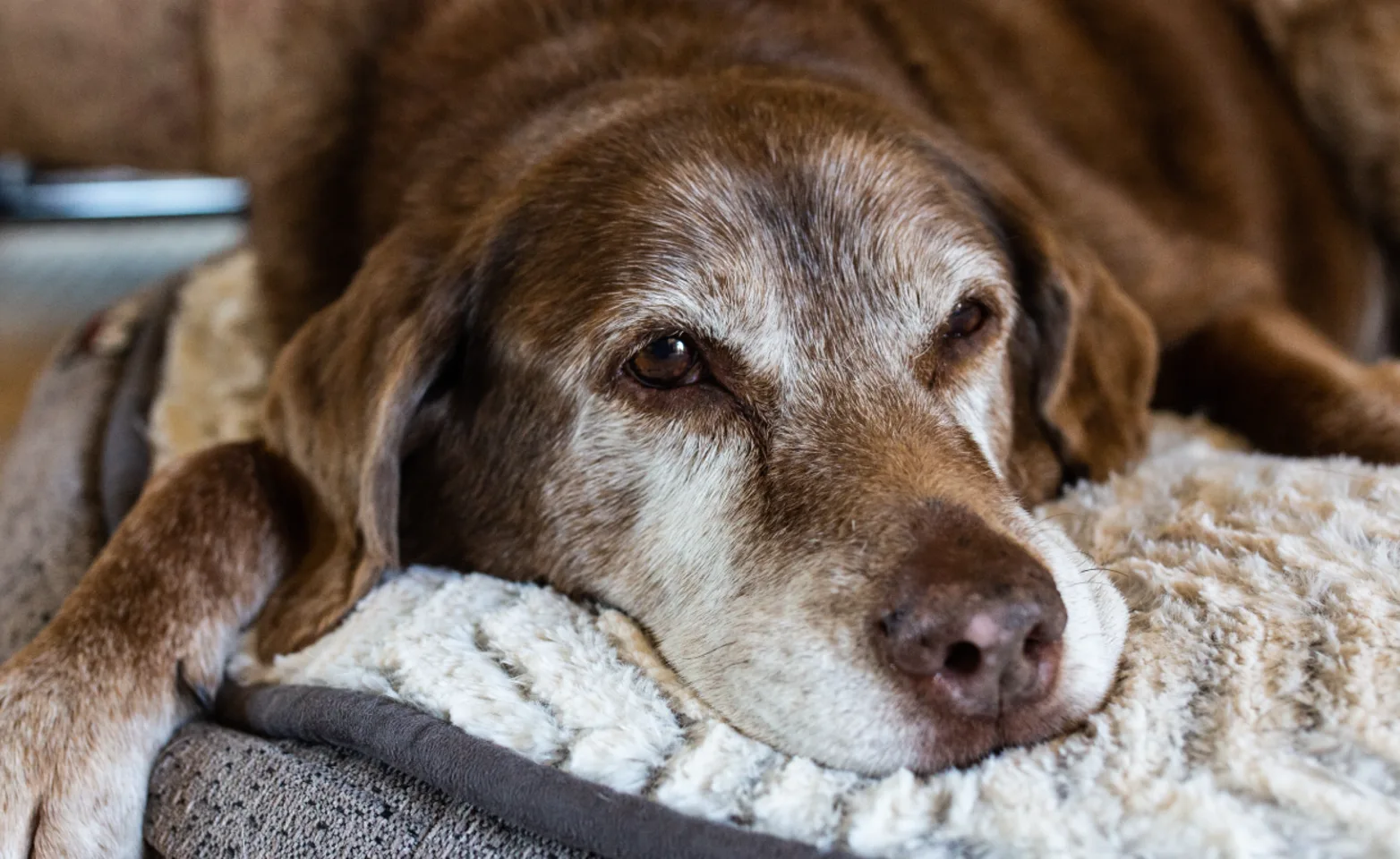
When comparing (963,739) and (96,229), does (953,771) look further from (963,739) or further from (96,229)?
(96,229)

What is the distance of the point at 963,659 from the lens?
47.8 inches

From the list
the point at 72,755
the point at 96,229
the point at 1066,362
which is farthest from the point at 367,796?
the point at 96,229

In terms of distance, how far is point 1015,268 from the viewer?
1.90 m

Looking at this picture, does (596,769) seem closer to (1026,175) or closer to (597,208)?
(597,208)

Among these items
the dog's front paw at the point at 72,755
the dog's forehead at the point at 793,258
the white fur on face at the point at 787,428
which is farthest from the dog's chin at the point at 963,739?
the dog's front paw at the point at 72,755

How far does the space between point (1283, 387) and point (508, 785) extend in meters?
1.53

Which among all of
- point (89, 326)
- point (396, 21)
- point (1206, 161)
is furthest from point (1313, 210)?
point (89, 326)

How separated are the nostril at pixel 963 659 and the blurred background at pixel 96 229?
4.17 meters

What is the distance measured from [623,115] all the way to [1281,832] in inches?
47.4

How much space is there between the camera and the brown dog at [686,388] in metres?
1.32

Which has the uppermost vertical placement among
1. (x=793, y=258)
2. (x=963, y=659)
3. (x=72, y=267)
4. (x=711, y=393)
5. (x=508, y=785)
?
(x=793, y=258)

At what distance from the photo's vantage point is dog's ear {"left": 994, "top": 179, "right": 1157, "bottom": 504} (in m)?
1.88

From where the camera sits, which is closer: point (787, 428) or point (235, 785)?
point (235, 785)

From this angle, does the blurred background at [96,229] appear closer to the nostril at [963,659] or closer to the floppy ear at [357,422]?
the floppy ear at [357,422]
